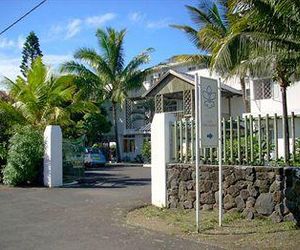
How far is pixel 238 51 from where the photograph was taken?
13.2m

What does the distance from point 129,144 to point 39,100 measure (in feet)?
76.2

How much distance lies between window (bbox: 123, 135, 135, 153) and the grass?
3166 cm

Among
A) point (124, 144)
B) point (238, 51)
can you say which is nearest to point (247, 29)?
point (238, 51)

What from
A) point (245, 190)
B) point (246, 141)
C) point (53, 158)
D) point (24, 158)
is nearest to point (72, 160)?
point (53, 158)

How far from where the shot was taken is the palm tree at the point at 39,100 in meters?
20.6

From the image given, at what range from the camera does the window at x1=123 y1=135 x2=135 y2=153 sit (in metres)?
43.1

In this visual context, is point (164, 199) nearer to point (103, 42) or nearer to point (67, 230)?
point (67, 230)

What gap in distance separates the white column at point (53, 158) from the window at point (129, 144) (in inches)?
950

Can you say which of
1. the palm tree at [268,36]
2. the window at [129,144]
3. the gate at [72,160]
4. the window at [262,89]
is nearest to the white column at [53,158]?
the gate at [72,160]

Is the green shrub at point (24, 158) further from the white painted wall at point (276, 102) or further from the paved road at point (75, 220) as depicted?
the white painted wall at point (276, 102)

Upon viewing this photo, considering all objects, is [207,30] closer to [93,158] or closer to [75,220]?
[93,158]

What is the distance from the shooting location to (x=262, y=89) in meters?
27.8

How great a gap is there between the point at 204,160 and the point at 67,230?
3928mm

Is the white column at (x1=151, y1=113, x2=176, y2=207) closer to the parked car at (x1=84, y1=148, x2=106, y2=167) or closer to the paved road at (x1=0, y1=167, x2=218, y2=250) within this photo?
the paved road at (x1=0, y1=167, x2=218, y2=250)
